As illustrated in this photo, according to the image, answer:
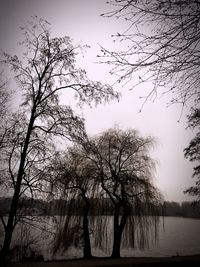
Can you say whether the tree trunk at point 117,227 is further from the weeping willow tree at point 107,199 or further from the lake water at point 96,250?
the lake water at point 96,250

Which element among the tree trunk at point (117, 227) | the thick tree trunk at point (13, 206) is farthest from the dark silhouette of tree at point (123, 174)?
the thick tree trunk at point (13, 206)

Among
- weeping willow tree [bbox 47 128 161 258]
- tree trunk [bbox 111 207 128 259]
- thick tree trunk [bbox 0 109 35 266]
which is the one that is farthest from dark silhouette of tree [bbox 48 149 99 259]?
thick tree trunk [bbox 0 109 35 266]

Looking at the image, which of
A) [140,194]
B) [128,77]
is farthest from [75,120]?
[140,194]

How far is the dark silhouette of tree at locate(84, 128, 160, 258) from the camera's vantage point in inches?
589

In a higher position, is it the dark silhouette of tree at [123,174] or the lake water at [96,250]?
the dark silhouette of tree at [123,174]

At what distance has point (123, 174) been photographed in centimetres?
1558

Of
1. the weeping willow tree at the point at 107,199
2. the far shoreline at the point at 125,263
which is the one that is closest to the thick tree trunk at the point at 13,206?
the far shoreline at the point at 125,263

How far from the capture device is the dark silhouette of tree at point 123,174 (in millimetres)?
14969

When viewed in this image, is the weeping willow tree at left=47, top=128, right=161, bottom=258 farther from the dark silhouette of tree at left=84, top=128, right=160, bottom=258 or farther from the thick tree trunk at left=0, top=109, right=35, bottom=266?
the thick tree trunk at left=0, top=109, right=35, bottom=266

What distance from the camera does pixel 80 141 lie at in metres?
A: 8.98

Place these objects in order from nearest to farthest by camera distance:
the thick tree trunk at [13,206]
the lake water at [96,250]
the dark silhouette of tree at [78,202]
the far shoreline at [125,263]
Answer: the thick tree trunk at [13,206], the far shoreline at [125,263], the lake water at [96,250], the dark silhouette of tree at [78,202]

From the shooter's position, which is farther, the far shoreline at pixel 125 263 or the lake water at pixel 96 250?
the lake water at pixel 96 250

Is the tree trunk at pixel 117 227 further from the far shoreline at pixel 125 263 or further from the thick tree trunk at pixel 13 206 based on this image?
the thick tree trunk at pixel 13 206

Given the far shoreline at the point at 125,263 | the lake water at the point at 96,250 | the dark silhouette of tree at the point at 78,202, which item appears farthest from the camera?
the dark silhouette of tree at the point at 78,202
